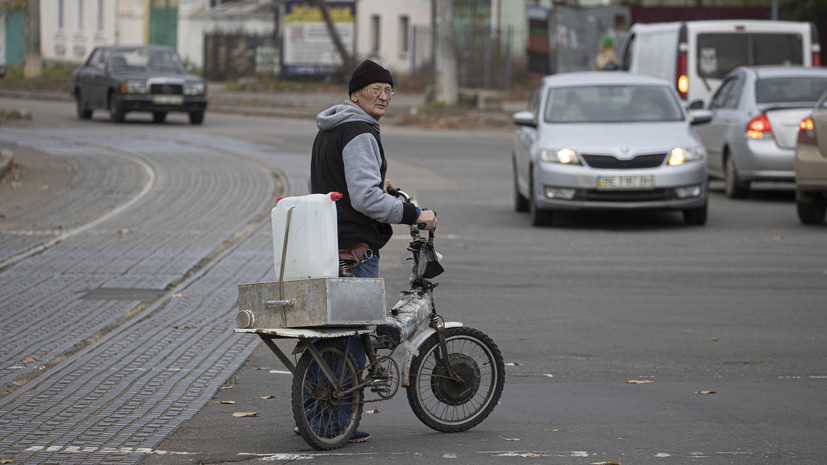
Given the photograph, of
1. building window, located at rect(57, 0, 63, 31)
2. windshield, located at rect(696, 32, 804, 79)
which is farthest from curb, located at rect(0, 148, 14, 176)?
building window, located at rect(57, 0, 63, 31)

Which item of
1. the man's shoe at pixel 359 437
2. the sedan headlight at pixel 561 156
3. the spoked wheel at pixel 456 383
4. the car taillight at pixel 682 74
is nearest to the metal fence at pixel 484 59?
the car taillight at pixel 682 74

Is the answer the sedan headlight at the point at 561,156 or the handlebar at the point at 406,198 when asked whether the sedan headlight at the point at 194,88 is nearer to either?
the sedan headlight at the point at 561,156

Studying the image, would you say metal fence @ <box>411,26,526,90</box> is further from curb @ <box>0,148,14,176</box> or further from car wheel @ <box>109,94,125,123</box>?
Answer: curb @ <box>0,148,14,176</box>

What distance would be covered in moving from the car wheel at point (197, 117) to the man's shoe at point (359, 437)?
2432 cm

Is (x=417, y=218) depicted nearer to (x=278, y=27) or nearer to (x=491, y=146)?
(x=491, y=146)

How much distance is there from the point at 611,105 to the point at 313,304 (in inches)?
406

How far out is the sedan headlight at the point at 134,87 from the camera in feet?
95.1

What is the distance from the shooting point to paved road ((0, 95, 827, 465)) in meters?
6.01

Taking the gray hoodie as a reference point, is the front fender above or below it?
below

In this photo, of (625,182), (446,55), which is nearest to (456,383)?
(625,182)

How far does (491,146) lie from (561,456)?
20.1 m

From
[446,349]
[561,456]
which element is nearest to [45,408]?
[446,349]

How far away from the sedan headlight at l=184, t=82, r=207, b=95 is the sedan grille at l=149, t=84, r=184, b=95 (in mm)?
132

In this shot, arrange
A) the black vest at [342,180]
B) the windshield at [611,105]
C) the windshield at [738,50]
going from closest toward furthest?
the black vest at [342,180]
the windshield at [611,105]
the windshield at [738,50]
